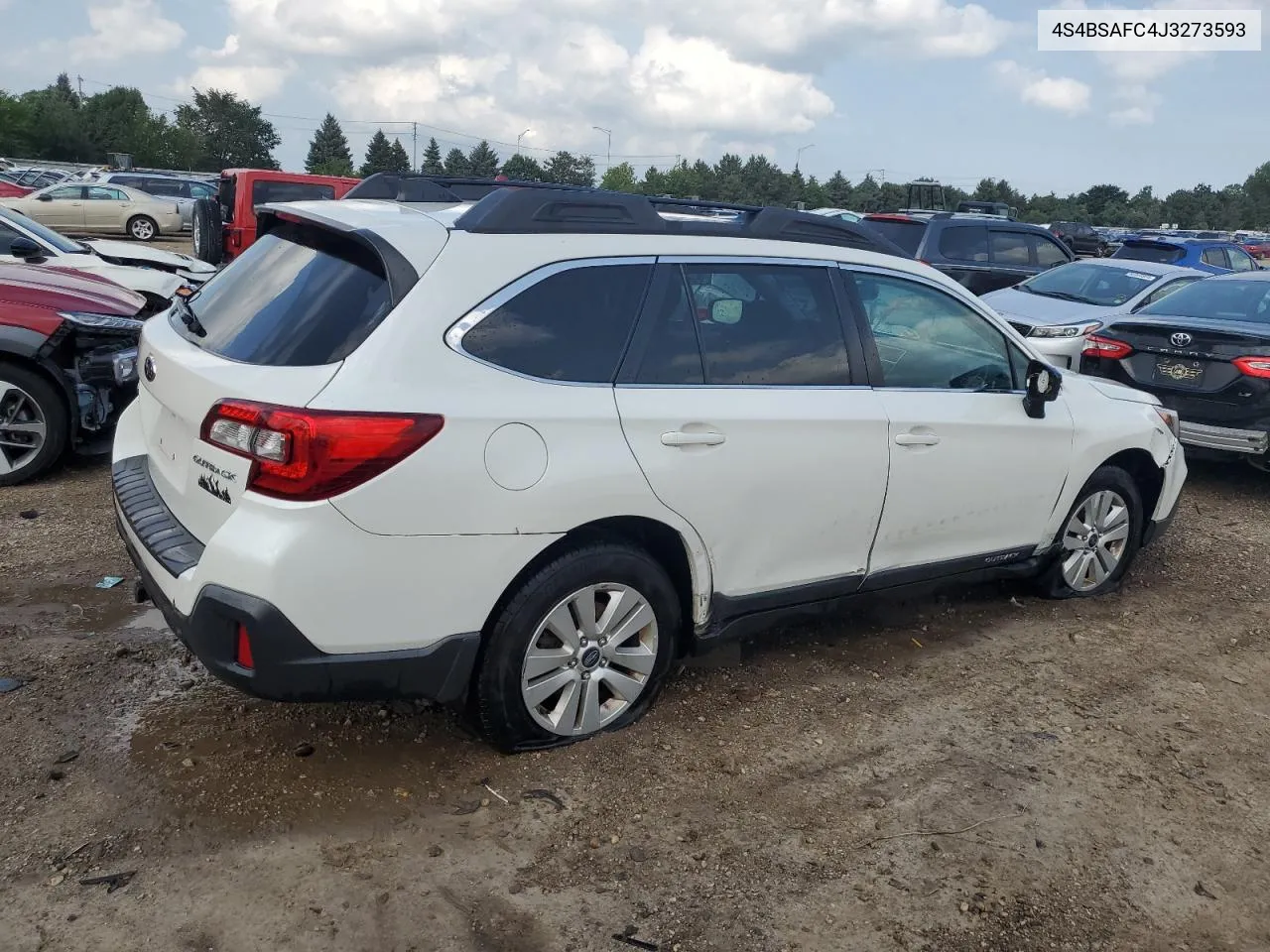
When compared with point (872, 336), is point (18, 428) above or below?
below

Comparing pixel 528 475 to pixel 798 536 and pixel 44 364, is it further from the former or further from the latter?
pixel 44 364

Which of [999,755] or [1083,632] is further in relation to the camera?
[1083,632]

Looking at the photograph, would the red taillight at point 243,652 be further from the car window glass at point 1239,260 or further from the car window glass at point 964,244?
the car window glass at point 1239,260

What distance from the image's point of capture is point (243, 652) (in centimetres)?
292

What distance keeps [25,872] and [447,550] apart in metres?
1.37

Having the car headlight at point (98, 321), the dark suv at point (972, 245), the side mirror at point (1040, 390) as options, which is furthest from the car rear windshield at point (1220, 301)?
the car headlight at point (98, 321)

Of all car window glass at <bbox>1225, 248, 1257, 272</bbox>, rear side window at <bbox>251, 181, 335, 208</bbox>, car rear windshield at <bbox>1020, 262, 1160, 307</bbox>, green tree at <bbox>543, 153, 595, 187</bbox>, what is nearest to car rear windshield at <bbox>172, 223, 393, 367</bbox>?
car rear windshield at <bbox>1020, 262, 1160, 307</bbox>

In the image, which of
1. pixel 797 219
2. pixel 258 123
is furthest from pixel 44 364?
pixel 258 123

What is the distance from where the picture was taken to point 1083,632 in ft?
16.0

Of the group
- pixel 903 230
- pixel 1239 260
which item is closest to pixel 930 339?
pixel 903 230

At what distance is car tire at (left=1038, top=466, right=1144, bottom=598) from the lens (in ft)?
16.5

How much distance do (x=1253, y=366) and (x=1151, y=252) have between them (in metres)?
9.39

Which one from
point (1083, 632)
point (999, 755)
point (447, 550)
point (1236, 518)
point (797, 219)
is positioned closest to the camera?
point (447, 550)

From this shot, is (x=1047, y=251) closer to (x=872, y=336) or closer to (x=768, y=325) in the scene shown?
(x=872, y=336)
